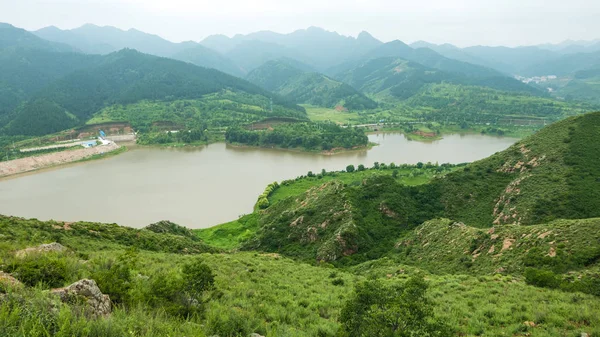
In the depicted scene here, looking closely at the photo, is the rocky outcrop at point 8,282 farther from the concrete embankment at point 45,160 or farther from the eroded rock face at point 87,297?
the concrete embankment at point 45,160

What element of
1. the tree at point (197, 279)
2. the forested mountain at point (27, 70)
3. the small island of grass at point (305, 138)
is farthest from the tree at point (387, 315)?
the forested mountain at point (27, 70)

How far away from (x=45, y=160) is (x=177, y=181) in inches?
1370

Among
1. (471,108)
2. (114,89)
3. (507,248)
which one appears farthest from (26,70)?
(507,248)

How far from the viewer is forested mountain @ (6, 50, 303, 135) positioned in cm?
10569

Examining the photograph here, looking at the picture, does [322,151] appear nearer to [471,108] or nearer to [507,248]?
[507,248]

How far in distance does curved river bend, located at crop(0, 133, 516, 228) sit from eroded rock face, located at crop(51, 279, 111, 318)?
34.1 meters

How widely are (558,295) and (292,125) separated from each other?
95.0m

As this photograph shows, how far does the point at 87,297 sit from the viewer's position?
806 cm

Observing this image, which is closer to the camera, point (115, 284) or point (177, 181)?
point (115, 284)

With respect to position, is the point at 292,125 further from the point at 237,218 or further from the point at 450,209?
the point at 450,209

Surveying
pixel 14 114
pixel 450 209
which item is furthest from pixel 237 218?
pixel 14 114

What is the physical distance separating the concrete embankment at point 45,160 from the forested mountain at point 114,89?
30.4 m

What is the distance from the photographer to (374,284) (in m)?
10.5

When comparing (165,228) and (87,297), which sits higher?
(87,297)
